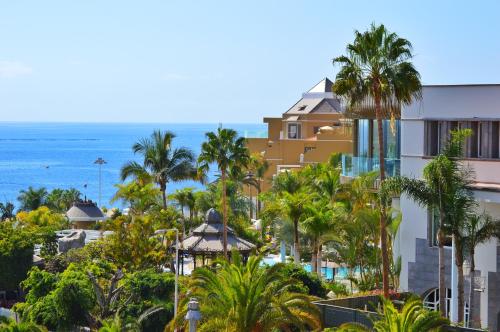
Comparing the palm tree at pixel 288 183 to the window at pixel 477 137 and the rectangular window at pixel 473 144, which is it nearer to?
the window at pixel 477 137

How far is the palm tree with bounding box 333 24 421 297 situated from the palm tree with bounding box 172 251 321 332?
433cm

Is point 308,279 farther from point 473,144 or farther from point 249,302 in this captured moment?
point 249,302

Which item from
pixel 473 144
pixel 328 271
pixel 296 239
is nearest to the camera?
pixel 473 144

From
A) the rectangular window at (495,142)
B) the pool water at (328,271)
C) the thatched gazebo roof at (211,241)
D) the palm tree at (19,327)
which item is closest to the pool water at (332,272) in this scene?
the pool water at (328,271)

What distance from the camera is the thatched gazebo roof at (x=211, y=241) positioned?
147 ft

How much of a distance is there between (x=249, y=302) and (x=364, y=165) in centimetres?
1309

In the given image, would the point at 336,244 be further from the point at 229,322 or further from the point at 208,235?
the point at 229,322

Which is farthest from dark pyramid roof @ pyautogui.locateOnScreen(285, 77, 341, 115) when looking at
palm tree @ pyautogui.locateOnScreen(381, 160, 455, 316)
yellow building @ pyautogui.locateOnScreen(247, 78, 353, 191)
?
palm tree @ pyautogui.locateOnScreen(381, 160, 455, 316)

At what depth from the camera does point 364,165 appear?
39594mm

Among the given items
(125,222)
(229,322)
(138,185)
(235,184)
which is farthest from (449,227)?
(235,184)

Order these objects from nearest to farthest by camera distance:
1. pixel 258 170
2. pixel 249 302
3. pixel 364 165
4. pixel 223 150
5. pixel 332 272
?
pixel 249 302 → pixel 364 165 → pixel 223 150 → pixel 332 272 → pixel 258 170

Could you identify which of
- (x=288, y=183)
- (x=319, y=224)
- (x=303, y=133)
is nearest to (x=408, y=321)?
(x=319, y=224)

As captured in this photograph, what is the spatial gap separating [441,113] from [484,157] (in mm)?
2140

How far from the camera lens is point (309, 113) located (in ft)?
279
